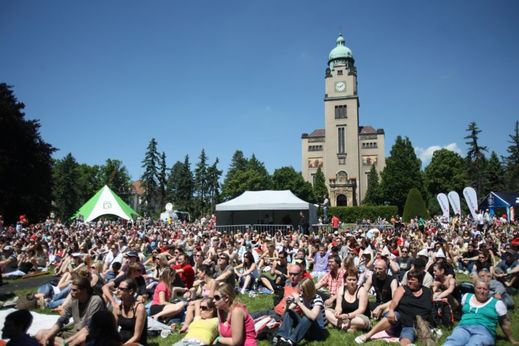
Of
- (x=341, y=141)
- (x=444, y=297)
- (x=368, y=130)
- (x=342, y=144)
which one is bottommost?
(x=444, y=297)

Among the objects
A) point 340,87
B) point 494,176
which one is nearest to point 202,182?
point 340,87

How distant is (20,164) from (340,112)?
4769 cm

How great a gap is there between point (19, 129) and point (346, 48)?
2104 inches

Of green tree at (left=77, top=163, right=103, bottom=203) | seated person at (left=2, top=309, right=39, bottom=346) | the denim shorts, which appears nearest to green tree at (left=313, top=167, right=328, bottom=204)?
green tree at (left=77, top=163, right=103, bottom=203)

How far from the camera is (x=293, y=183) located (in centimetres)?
5884

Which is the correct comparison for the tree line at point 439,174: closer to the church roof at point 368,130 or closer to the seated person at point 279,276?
the church roof at point 368,130

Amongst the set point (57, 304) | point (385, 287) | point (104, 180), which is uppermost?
point (104, 180)

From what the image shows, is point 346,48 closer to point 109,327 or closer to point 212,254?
point 212,254

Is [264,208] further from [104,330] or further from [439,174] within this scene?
[439,174]

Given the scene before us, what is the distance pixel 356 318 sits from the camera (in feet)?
18.4

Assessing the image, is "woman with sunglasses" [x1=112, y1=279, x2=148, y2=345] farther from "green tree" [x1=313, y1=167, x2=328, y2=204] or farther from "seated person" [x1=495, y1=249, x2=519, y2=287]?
"green tree" [x1=313, y1=167, x2=328, y2=204]

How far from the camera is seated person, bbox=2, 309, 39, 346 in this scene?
3.62 metres

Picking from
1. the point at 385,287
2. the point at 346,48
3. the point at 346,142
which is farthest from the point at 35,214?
the point at 346,48

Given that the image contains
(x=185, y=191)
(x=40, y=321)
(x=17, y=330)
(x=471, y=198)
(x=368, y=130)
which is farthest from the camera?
(x=368, y=130)
